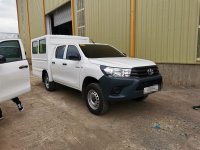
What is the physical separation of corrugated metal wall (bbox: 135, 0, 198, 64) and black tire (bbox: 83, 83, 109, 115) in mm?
4290

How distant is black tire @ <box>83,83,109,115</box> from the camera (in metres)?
4.36

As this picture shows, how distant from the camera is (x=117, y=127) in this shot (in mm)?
3947

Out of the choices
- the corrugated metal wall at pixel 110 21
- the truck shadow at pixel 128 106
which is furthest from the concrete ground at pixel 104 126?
the corrugated metal wall at pixel 110 21

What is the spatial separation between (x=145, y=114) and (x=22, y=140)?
9.34ft

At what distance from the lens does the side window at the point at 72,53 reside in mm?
5182

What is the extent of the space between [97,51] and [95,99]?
1.55 metres

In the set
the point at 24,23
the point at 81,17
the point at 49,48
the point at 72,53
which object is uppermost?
the point at 24,23

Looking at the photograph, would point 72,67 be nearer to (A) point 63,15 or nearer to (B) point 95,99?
(B) point 95,99

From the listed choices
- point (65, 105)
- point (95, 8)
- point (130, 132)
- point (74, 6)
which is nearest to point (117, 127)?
point (130, 132)

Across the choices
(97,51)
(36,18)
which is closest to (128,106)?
(97,51)

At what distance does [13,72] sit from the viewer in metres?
4.03

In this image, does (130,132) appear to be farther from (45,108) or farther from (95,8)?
(95,8)

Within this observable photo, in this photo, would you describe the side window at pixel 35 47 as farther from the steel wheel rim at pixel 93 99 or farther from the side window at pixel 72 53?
the steel wheel rim at pixel 93 99

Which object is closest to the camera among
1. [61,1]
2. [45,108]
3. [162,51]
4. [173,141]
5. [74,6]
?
[173,141]
